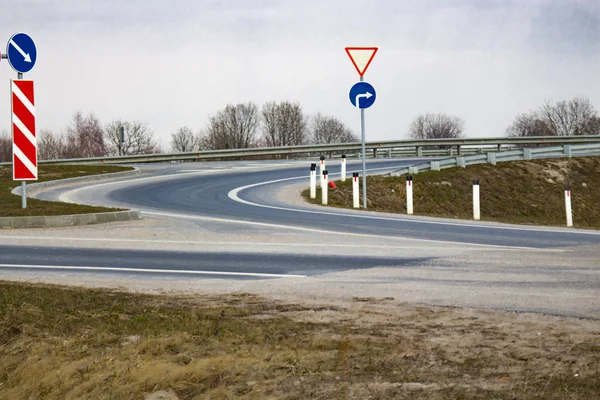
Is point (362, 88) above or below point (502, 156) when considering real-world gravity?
above

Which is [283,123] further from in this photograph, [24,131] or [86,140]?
[24,131]

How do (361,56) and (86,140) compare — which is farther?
(86,140)

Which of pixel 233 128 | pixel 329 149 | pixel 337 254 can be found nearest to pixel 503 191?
pixel 329 149

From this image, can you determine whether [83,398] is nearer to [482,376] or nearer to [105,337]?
[105,337]

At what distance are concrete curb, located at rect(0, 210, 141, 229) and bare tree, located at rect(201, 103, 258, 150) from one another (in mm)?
87711

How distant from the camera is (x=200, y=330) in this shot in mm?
7531

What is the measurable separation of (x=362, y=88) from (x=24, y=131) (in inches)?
358

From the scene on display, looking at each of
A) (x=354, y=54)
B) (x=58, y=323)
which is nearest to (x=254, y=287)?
(x=58, y=323)

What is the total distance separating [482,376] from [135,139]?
10964 centimetres

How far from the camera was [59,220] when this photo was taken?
1908 centimetres

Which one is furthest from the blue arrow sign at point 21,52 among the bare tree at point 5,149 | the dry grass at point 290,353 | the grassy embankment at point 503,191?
the bare tree at point 5,149

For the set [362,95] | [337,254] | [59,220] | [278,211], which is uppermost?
[362,95]

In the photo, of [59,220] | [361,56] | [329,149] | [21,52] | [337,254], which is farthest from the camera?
[329,149]

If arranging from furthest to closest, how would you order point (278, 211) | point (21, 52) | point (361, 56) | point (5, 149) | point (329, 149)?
point (5, 149) < point (329, 149) < point (361, 56) < point (278, 211) < point (21, 52)
